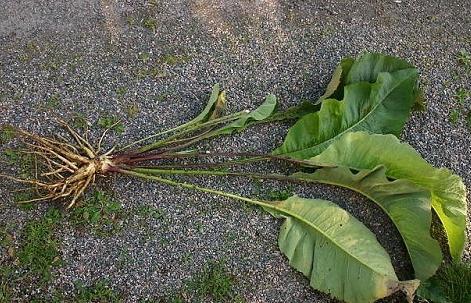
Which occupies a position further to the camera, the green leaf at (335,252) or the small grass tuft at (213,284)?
the small grass tuft at (213,284)

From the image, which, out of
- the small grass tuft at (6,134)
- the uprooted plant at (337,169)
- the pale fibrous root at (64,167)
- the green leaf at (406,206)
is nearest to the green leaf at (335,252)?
the uprooted plant at (337,169)

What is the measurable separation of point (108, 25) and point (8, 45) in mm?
474

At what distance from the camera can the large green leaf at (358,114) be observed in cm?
273

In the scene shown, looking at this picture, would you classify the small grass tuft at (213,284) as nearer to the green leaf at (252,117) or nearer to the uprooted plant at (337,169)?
the uprooted plant at (337,169)

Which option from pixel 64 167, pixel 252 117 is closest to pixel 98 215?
pixel 64 167

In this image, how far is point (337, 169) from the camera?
103 inches

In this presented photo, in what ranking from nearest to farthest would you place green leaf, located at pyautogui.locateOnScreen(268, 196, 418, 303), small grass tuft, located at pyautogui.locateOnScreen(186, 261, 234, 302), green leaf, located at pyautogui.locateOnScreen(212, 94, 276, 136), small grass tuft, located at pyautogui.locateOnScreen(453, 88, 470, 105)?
green leaf, located at pyautogui.locateOnScreen(268, 196, 418, 303) < small grass tuft, located at pyautogui.locateOnScreen(186, 261, 234, 302) < green leaf, located at pyautogui.locateOnScreen(212, 94, 276, 136) < small grass tuft, located at pyautogui.locateOnScreen(453, 88, 470, 105)

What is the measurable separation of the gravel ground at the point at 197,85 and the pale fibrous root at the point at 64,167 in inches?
3.3

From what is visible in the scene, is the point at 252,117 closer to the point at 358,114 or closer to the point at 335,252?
the point at 358,114

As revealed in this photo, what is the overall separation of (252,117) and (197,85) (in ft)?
1.14

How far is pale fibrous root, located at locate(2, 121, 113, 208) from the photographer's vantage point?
2.57m

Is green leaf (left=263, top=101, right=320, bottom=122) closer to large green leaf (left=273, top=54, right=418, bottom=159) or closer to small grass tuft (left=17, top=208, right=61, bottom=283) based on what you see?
large green leaf (left=273, top=54, right=418, bottom=159)

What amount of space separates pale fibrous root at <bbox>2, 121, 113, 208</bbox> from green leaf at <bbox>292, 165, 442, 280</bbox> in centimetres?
92

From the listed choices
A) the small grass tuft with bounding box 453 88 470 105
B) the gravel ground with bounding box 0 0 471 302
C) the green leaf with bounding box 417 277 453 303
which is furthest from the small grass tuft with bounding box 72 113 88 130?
the small grass tuft with bounding box 453 88 470 105
